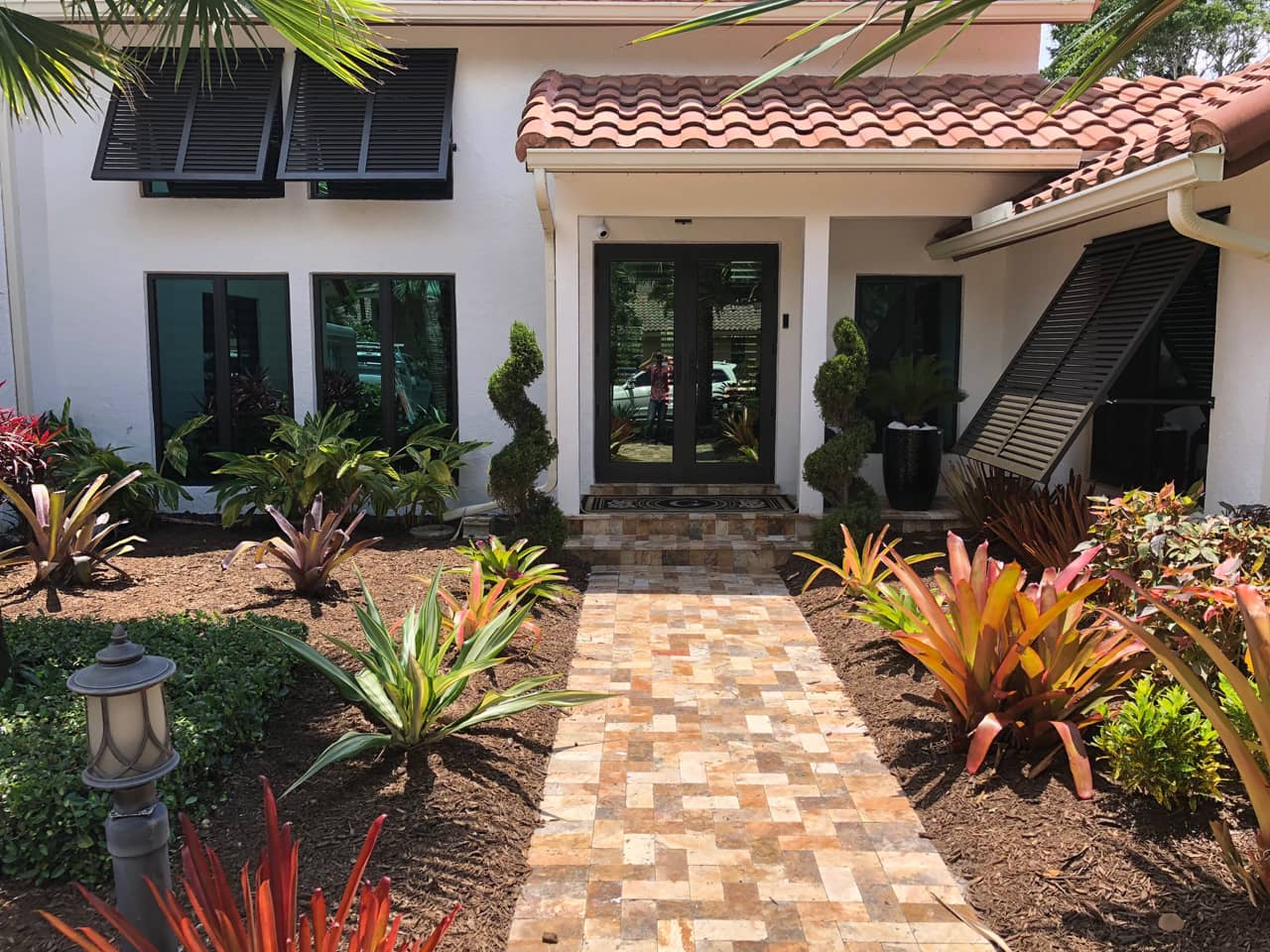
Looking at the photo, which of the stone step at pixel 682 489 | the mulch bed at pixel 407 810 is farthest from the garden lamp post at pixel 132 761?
the stone step at pixel 682 489

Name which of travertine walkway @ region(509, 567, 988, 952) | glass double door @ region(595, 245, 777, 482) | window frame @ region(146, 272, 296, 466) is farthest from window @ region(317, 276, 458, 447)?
travertine walkway @ region(509, 567, 988, 952)

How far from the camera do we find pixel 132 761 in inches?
98.5

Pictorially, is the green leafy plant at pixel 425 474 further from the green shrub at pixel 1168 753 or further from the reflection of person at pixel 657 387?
the green shrub at pixel 1168 753

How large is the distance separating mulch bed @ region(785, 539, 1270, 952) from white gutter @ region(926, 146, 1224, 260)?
3.33 metres

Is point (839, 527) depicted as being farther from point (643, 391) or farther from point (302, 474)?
point (302, 474)

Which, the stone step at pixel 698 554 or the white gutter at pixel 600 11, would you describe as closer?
the stone step at pixel 698 554

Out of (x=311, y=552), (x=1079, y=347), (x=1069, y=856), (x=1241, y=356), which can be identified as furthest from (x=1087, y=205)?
(x=311, y=552)

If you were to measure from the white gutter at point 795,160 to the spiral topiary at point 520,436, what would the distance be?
1370mm

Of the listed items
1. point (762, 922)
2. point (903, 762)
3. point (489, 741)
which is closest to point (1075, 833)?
point (903, 762)

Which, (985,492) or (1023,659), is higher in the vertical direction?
(985,492)

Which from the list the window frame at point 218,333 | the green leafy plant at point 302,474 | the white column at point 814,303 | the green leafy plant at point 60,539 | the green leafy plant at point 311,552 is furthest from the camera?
the window frame at point 218,333

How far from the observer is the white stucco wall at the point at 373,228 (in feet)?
30.1

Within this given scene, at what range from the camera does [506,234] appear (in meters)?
9.18

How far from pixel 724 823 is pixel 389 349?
690 cm
